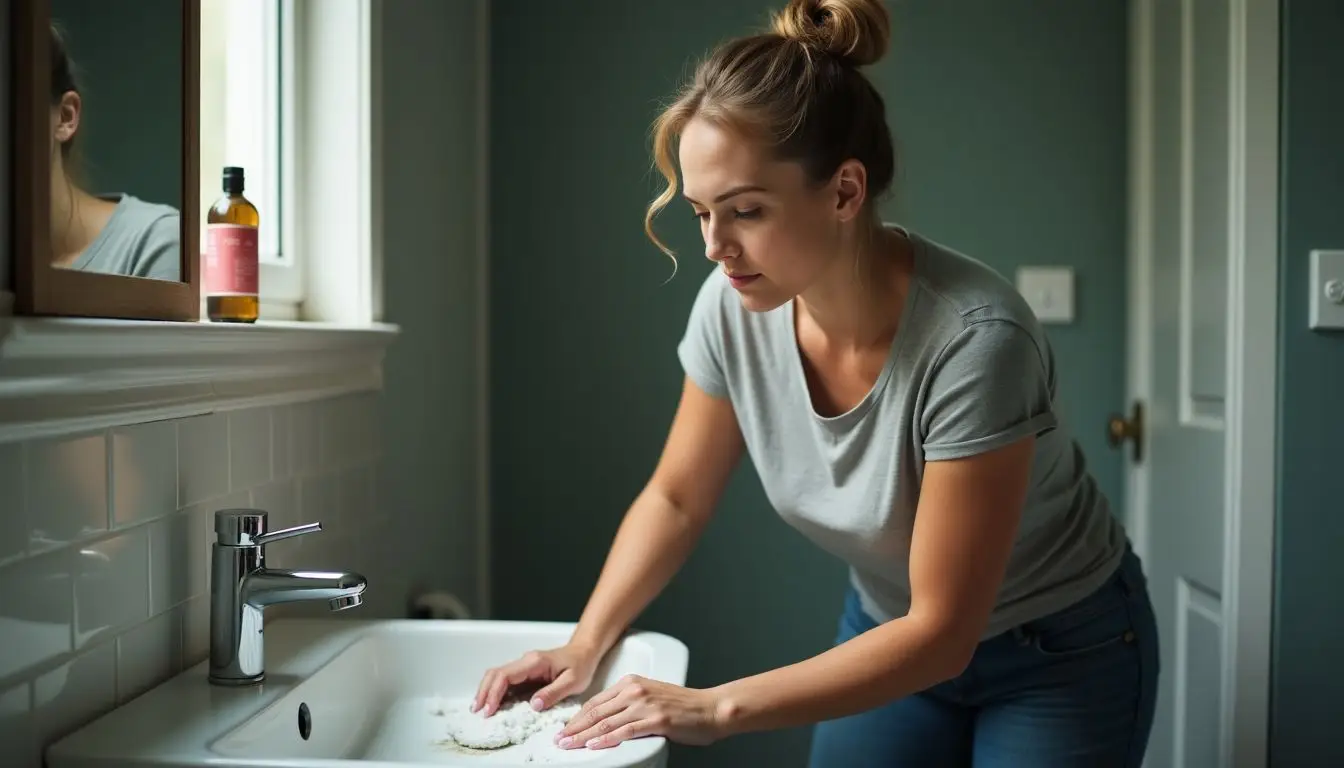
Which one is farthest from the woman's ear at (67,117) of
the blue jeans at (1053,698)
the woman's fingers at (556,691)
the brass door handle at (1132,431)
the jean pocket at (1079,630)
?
the brass door handle at (1132,431)

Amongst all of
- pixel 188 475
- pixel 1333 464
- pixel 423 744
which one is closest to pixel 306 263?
pixel 188 475

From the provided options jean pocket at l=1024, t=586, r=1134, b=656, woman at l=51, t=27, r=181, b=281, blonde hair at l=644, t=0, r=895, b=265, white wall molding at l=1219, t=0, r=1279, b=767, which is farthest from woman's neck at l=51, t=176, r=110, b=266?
white wall molding at l=1219, t=0, r=1279, b=767

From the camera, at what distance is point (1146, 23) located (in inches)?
80.5

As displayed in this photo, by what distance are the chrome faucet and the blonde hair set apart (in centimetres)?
47

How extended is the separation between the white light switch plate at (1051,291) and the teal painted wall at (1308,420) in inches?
18.9

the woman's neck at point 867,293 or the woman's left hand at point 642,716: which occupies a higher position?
the woman's neck at point 867,293

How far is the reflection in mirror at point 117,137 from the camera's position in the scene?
0.94 metres

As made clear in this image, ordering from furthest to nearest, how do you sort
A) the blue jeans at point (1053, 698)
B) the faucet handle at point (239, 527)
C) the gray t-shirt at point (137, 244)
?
the blue jeans at point (1053, 698) < the faucet handle at point (239, 527) < the gray t-shirt at point (137, 244)

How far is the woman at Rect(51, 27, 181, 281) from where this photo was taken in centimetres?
93

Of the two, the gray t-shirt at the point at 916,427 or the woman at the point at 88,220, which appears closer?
the woman at the point at 88,220

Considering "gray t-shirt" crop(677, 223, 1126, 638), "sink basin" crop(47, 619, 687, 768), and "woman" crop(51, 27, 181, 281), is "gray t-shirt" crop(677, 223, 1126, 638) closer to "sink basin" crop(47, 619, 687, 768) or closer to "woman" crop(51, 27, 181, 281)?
"sink basin" crop(47, 619, 687, 768)

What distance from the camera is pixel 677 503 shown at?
146 cm

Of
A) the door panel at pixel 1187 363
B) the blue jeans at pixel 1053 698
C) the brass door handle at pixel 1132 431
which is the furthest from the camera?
the brass door handle at pixel 1132 431

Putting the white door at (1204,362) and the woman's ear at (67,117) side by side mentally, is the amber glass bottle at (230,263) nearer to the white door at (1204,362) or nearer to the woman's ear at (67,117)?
the woman's ear at (67,117)
